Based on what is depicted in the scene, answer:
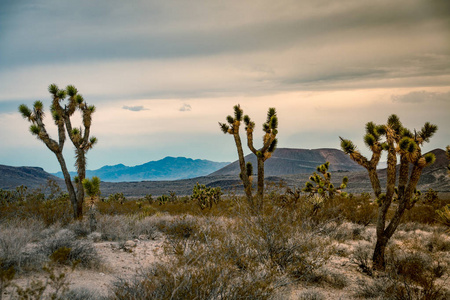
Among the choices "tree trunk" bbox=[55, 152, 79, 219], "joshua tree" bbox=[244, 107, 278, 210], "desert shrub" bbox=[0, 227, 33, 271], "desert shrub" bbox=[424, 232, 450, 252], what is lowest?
"desert shrub" bbox=[424, 232, 450, 252]

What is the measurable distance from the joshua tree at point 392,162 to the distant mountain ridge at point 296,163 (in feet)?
489

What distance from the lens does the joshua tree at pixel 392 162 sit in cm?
827

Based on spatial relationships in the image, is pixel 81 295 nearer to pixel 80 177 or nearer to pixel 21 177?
pixel 80 177

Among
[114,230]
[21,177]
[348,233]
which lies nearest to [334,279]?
[348,233]

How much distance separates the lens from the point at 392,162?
8.72 metres

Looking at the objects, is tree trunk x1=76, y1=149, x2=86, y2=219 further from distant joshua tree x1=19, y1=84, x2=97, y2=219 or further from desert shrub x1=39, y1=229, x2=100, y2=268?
desert shrub x1=39, y1=229, x2=100, y2=268

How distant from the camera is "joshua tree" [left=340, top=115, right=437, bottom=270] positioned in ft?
27.1

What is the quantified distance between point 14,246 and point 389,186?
889cm

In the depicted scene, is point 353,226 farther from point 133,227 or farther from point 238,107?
point 133,227

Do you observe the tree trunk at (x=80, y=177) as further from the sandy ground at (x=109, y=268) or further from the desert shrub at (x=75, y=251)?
the desert shrub at (x=75, y=251)

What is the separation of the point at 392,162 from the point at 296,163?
17119cm

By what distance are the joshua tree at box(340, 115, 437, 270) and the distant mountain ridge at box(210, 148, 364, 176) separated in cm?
14896

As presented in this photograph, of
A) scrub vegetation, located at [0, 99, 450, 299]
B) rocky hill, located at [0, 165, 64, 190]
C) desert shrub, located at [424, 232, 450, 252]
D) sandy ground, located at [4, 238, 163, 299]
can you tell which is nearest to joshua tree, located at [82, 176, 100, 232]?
scrub vegetation, located at [0, 99, 450, 299]

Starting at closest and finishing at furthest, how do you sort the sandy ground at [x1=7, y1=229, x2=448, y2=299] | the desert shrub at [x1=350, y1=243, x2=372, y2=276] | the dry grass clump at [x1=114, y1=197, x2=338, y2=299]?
the dry grass clump at [x1=114, y1=197, x2=338, y2=299], the sandy ground at [x1=7, y1=229, x2=448, y2=299], the desert shrub at [x1=350, y1=243, x2=372, y2=276]
